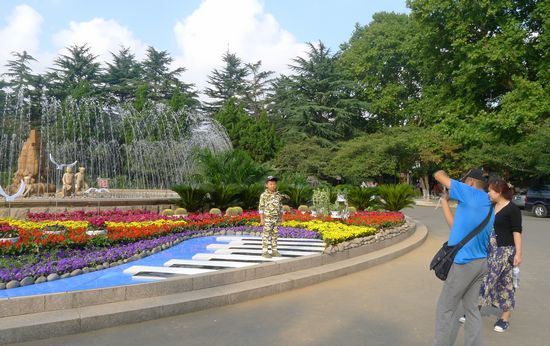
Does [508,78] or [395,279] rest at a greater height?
[508,78]

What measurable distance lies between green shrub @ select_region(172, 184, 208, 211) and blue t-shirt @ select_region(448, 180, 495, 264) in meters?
A: 11.4

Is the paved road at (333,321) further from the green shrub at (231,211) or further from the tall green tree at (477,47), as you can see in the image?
the tall green tree at (477,47)

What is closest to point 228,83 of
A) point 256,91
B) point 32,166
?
point 256,91

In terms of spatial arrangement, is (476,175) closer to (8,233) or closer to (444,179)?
(444,179)

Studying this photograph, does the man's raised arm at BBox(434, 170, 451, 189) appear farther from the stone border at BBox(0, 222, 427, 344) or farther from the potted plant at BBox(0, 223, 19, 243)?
the potted plant at BBox(0, 223, 19, 243)

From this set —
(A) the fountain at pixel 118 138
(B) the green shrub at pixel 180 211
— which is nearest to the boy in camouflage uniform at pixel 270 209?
(B) the green shrub at pixel 180 211

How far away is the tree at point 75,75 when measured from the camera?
44.1 metres

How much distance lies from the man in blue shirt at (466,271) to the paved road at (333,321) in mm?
785

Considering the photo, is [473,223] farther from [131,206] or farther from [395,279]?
[131,206]

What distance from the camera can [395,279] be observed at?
7398mm

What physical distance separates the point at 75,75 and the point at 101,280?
45.0 meters

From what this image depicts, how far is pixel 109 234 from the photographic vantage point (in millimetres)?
8992

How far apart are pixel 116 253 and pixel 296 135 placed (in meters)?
30.7

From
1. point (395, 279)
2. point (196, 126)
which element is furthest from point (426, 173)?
point (395, 279)
